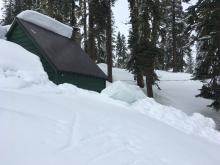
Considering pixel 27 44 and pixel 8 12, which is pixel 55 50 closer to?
pixel 27 44

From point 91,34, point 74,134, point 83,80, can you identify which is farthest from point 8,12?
point 74,134

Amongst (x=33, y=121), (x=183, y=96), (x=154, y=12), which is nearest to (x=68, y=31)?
(x=154, y=12)

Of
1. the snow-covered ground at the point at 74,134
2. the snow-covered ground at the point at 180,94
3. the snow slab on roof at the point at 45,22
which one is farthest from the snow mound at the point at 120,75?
the snow-covered ground at the point at 74,134

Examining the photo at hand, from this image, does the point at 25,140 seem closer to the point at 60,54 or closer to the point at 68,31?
the point at 60,54

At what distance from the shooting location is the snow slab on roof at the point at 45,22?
59.7 feet

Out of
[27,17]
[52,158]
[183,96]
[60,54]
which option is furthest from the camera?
[183,96]

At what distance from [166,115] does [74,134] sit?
5681 millimetres

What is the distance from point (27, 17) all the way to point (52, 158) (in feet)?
49.2

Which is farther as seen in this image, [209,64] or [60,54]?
[209,64]

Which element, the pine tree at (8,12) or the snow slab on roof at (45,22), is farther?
the pine tree at (8,12)

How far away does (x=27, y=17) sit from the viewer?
18.2 m

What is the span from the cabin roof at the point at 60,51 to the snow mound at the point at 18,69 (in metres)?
2.50

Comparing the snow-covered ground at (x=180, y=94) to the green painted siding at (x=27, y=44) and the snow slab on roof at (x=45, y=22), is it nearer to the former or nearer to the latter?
the snow slab on roof at (x=45, y=22)

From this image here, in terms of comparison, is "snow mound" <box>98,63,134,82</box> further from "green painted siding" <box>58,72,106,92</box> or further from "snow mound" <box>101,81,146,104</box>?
"snow mound" <box>101,81,146,104</box>
